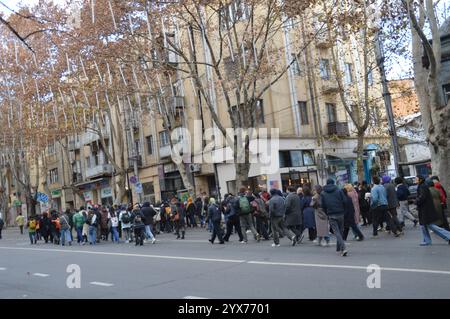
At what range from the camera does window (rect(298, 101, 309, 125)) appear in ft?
102

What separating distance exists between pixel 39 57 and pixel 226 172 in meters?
12.5

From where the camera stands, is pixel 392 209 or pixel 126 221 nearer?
pixel 392 209

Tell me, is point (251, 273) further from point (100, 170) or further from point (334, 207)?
point (100, 170)

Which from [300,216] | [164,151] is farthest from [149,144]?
[300,216]

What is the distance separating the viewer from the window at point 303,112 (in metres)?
31.0

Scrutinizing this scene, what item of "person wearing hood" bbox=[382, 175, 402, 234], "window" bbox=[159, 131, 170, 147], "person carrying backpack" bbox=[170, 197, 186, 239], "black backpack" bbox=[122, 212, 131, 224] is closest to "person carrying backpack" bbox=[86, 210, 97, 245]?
"black backpack" bbox=[122, 212, 131, 224]

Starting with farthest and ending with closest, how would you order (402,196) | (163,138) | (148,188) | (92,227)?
(148,188)
(163,138)
(92,227)
(402,196)

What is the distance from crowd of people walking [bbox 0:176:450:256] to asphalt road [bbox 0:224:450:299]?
21.3 inches

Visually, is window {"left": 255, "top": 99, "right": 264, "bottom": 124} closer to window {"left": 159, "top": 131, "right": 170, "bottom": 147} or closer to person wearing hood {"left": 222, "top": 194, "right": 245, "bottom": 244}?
window {"left": 159, "top": 131, "right": 170, "bottom": 147}

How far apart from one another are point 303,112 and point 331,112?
2.65 metres

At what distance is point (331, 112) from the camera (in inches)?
1294

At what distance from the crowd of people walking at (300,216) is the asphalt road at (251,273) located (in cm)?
54

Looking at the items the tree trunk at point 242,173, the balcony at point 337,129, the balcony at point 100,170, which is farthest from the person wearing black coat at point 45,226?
the balcony at point 100,170

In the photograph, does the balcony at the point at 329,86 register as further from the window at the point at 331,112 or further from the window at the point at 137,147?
the window at the point at 137,147
